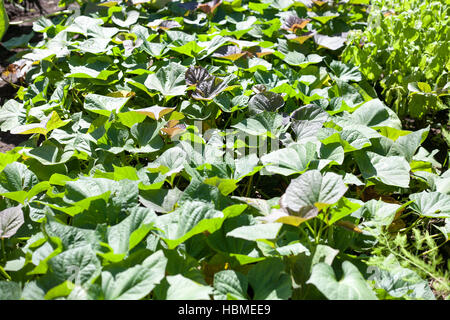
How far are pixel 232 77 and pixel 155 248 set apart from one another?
42.2 inches

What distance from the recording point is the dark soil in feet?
9.64

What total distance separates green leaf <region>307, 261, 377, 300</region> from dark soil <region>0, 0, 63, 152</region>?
201 cm

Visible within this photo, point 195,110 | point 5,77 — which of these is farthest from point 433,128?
point 5,77

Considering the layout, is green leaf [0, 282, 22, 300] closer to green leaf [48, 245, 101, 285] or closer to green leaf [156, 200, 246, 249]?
green leaf [48, 245, 101, 285]

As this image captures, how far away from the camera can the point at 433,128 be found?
8.16 feet

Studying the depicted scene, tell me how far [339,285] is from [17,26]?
152 inches

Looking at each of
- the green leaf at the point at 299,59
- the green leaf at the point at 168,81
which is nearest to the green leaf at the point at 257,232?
the green leaf at the point at 168,81

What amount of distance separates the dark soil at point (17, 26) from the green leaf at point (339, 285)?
2.01 m

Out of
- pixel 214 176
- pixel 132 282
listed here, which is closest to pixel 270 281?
pixel 132 282

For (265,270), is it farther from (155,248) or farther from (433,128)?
(433,128)

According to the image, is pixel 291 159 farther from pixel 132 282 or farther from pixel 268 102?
pixel 132 282

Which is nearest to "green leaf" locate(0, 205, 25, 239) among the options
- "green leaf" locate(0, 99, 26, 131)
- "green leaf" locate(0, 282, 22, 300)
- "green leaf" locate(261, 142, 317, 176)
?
"green leaf" locate(0, 282, 22, 300)

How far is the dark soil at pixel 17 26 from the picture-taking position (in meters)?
2.94

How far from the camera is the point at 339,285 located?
111 cm
